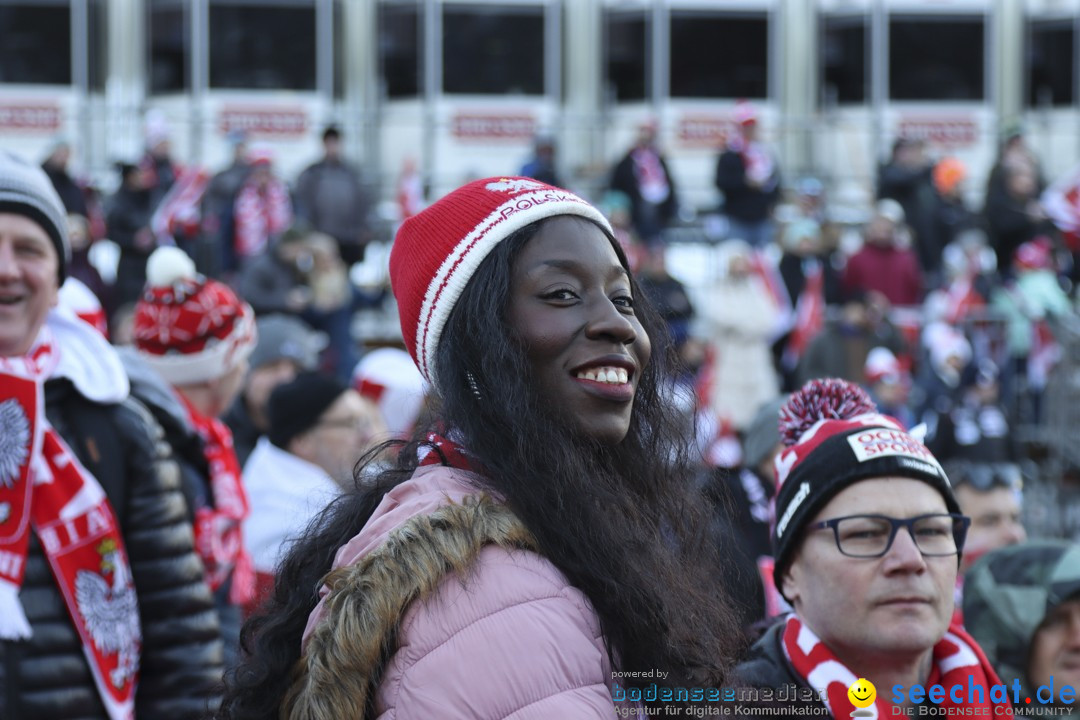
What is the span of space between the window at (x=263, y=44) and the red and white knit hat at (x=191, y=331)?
18.6 meters

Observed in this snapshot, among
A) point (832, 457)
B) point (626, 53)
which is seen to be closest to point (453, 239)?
point (832, 457)

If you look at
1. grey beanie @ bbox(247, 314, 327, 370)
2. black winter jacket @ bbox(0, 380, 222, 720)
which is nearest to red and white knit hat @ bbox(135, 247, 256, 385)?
grey beanie @ bbox(247, 314, 327, 370)

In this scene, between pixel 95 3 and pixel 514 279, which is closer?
pixel 514 279

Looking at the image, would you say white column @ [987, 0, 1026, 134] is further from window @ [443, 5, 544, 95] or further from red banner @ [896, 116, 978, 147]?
window @ [443, 5, 544, 95]

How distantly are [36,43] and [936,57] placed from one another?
43.9 feet

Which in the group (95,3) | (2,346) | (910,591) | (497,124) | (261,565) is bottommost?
(261,565)

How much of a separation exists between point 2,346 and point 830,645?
6.10 ft

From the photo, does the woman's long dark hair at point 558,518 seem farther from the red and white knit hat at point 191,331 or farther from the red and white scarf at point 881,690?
the red and white knit hat at point 191,331

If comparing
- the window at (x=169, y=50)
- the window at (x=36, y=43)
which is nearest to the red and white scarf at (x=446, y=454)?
the window at (x=36, y=43)

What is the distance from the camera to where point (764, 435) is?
18.5 ft

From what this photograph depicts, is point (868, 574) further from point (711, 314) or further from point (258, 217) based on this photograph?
point (258, 217)

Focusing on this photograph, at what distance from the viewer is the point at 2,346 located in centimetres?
364

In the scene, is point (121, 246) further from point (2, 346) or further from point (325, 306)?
point (2, 346)

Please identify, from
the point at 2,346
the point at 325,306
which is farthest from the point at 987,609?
the point at 325,306
